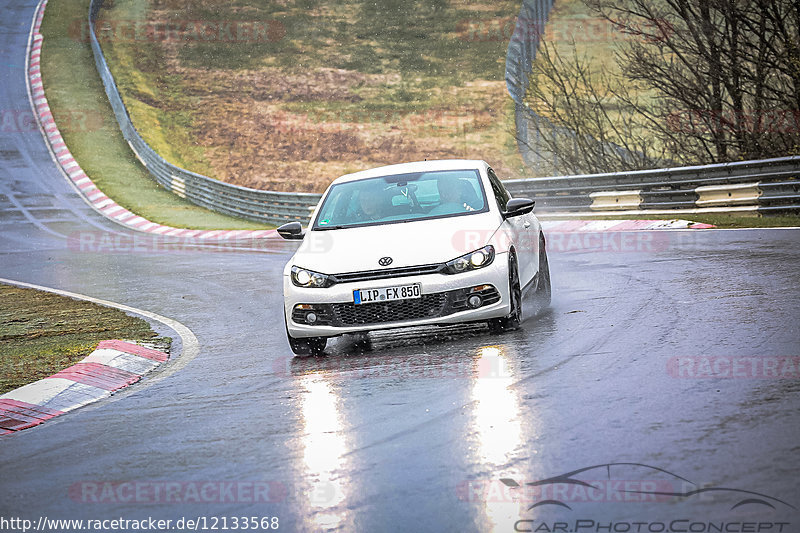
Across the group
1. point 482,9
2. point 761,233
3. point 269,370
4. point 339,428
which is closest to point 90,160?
point 482,9

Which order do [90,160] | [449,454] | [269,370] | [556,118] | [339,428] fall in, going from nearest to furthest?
[449,454] → [339,428] → [269,370] → [556,118] → [90,160]

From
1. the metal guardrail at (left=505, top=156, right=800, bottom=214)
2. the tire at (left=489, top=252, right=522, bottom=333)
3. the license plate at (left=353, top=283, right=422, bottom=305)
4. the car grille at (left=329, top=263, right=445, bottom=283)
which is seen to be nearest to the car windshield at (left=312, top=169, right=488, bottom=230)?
the tire at (left=489, top=252, right=522, bottom=333)

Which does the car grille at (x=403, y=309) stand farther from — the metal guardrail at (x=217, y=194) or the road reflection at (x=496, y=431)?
the metal guardrail at (x=217, y=194)

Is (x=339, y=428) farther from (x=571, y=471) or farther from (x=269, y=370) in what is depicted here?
(x=269, y=370)

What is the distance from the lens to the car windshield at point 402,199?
1034 centimetres

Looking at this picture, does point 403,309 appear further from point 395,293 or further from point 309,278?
point 309,278

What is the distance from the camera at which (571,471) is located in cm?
492

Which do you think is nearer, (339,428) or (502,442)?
(502,442)

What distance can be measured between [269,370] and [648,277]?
5458 mm

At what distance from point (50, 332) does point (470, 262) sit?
5.40 m

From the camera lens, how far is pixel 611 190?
25.1m

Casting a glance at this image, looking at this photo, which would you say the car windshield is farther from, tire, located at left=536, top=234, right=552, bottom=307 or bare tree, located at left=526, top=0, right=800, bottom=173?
bare tree, located at left=526, top=0, right=800, bottom=173

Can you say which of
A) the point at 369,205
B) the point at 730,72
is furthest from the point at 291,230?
the point at 730,72

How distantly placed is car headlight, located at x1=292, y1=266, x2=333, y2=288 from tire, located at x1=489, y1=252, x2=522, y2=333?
4.81 feet
